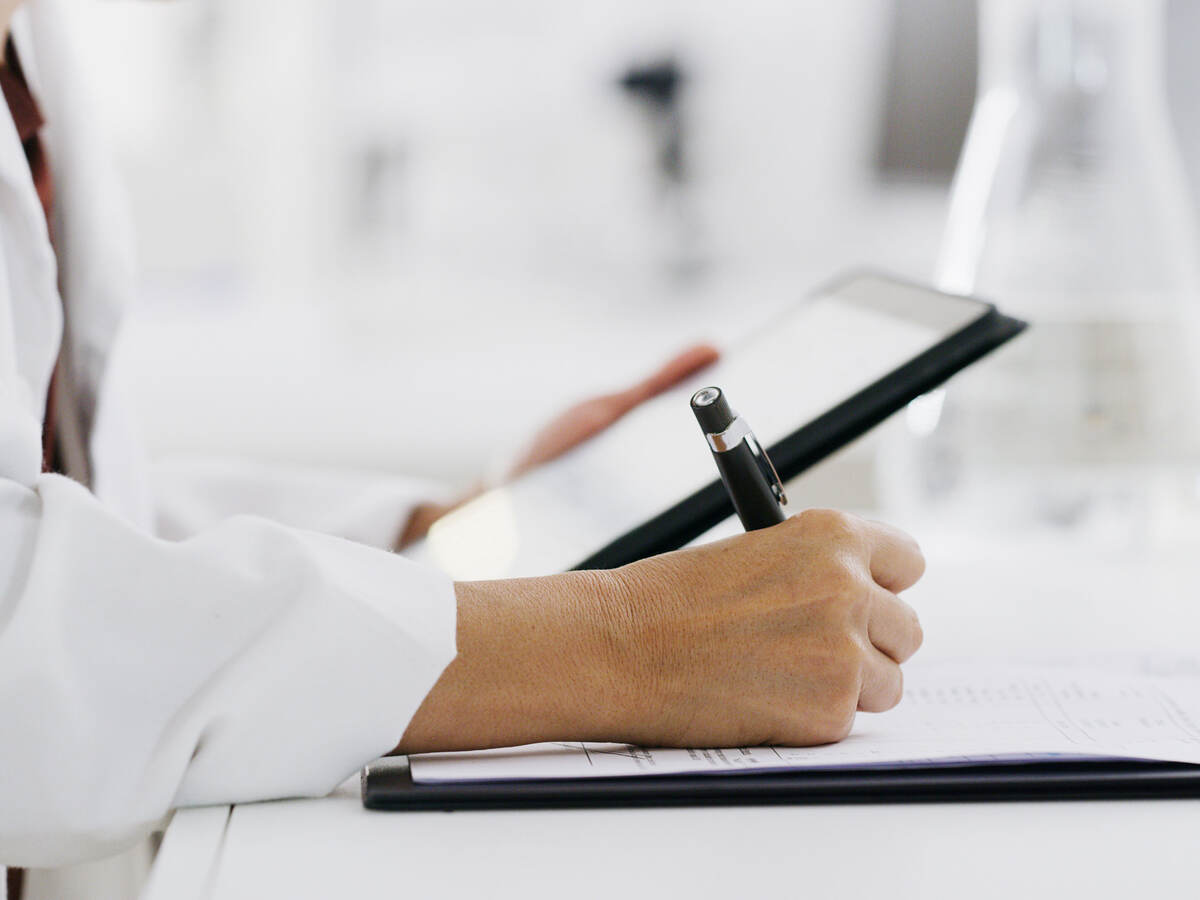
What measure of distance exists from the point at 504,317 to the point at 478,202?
16cm

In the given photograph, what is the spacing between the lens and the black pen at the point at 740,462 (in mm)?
469

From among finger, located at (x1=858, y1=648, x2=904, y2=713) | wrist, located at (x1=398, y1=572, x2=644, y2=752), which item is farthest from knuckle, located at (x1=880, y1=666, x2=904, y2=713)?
wrist, located at (x1=398, y1=572, x2=644, y2=752)

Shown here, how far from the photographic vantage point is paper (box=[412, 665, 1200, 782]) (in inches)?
16.6

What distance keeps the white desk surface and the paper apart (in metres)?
0.02

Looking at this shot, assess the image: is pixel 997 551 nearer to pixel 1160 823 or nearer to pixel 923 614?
pixel 923 614

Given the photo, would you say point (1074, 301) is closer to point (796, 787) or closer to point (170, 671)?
point (796, 787)

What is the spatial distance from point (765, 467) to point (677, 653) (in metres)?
0.09

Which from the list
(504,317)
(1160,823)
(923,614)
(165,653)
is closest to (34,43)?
(165,653)

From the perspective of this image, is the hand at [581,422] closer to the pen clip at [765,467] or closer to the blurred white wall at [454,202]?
the pen clip at [765,467]

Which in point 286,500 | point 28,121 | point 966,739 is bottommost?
point 286,500

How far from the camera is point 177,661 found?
405 mm

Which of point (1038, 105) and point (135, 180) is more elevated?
point (1038, 105)

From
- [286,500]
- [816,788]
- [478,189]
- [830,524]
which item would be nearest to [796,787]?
[816,788]

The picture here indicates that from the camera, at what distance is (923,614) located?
2.54 ft
